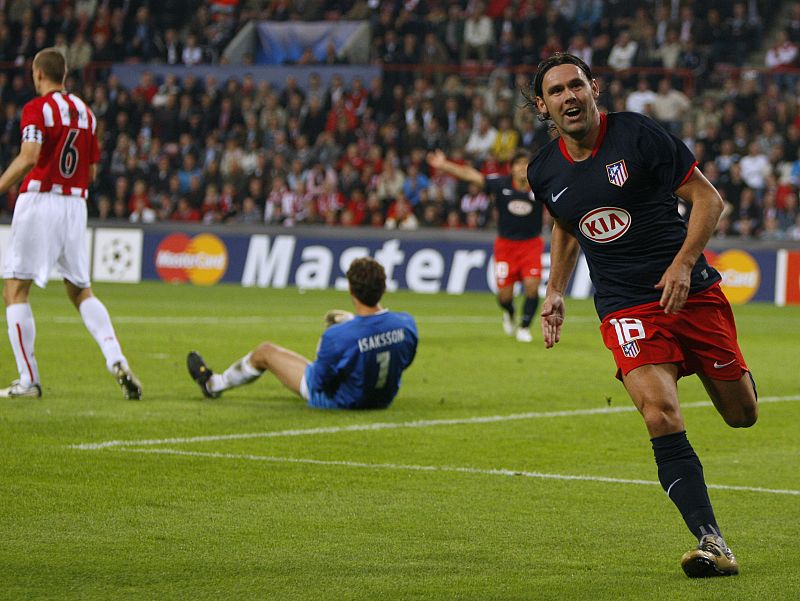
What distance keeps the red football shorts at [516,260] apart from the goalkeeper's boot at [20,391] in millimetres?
8576

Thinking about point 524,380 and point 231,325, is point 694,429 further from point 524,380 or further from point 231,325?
point 231,325

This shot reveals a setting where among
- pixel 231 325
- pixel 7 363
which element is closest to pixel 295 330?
pixel 231 325

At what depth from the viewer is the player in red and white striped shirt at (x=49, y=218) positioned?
36.1ft

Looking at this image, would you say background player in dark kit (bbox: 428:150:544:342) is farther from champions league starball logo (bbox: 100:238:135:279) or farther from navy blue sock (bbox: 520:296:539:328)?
champions league starball logo (bbox: 100:238:135:279)

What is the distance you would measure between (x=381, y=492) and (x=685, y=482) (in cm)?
213

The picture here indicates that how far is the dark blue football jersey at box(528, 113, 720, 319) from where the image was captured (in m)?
6.12

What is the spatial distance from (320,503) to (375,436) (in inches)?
98.6

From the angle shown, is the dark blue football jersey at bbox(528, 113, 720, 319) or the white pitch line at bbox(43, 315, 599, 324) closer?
A: the dark blue football jersey at bbox(528, 113, 720, 319)

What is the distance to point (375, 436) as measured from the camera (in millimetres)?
9750

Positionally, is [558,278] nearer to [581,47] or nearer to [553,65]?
[553,65]

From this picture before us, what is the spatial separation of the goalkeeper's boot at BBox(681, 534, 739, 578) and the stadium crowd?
72.8ft

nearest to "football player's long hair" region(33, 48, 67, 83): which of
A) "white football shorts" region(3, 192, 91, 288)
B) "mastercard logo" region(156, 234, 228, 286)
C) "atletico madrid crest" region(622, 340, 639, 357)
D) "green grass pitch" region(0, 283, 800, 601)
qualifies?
"white football shorts" region(3, 192, 91, 288)

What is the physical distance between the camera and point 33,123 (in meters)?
10.9

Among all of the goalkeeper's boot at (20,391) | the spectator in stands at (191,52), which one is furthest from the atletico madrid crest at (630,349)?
the spectator in stands at (191,52)
